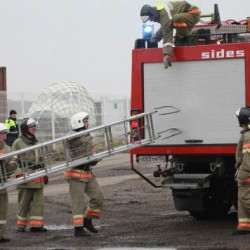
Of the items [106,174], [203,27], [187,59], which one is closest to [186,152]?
[187,59]

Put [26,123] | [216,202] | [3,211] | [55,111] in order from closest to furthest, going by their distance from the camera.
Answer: [3,211] < [26,123] < [216,202] < [55,111]

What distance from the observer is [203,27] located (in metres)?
11.7

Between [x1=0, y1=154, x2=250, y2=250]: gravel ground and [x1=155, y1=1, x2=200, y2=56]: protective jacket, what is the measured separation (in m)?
2.43

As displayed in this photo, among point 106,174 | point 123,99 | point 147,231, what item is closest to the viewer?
point 147,231

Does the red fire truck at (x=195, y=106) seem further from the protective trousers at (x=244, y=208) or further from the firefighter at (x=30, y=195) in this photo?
the firefighter at (x=30, y=195)

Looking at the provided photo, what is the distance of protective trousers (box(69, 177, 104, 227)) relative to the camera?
10320 mm

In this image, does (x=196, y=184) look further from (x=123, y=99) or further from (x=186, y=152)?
(x=123, y=99)

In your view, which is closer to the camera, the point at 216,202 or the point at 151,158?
the point at 151,158

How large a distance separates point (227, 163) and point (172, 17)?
206 centimetres

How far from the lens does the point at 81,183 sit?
10398mm

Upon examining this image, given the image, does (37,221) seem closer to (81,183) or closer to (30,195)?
(30,195)

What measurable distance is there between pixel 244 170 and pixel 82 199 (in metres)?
2.07

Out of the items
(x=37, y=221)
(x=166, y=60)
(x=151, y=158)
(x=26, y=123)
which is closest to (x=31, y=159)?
(x=26, y=123)

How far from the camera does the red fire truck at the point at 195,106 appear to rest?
34.1 ft
